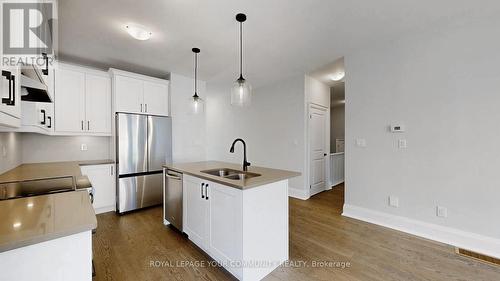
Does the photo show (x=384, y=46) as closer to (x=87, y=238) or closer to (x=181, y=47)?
(x=181, y=47)

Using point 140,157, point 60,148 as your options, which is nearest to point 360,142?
point 140,157

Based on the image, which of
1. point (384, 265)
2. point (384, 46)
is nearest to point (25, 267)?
point (384, 265)

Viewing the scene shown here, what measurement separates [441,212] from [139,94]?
4.82 metres

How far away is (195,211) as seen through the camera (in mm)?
2287

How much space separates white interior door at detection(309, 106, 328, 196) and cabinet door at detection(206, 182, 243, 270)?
2859 millimetres

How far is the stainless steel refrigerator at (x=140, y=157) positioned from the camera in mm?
3336

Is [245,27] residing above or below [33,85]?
above

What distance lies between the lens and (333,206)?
12.4 feet

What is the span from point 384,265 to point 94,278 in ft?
9.02

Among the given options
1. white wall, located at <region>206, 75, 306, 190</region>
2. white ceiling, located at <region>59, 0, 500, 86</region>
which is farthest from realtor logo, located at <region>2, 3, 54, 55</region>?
white wall, located at <region>206, 75, 306, 190</region>

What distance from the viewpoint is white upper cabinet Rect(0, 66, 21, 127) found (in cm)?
101

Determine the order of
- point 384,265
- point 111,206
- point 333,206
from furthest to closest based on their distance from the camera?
point 333,206
point 111,206
point 384,265

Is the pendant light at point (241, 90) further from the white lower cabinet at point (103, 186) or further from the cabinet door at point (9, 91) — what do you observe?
the white lower cabinet at point (103, 186)

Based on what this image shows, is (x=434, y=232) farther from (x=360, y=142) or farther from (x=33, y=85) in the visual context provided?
(x=33, y=85)
